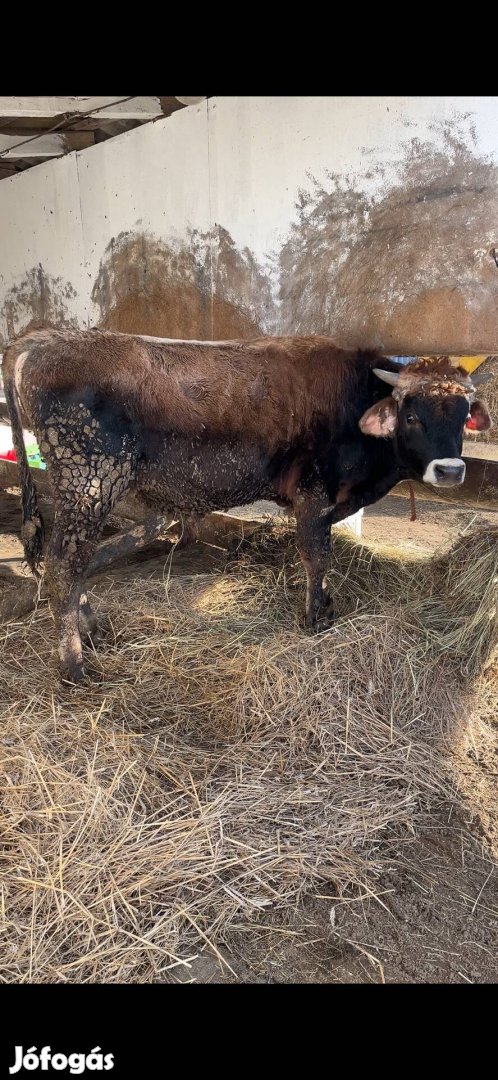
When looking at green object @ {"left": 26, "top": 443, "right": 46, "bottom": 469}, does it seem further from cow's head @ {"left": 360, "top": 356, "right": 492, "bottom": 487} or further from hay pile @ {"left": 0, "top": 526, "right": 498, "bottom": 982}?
cow's head @ {"left": 360, "top": 356, "right": 492, "bottom": 487}

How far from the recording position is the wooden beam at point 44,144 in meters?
6.80

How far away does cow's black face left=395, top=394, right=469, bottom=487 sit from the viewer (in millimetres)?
3791

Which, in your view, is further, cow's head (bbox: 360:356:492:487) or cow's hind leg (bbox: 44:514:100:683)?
cow's head (bbox: 360:356:492:487)

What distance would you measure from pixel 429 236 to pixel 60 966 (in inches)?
174

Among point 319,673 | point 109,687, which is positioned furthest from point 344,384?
point 109,687

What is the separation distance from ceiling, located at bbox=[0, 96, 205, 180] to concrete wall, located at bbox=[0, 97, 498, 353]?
0.17 meters

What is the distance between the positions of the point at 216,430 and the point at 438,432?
1241mm

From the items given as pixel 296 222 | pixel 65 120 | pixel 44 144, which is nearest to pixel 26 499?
pixel 296 222

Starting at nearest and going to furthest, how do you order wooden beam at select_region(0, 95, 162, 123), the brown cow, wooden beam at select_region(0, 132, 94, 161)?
the brown cow, wooden beam at select_region(0, 95, 162, 123), wooden beam at select_region(0, 132, 94, 161)

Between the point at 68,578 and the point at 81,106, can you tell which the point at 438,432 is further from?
the point at 81,106

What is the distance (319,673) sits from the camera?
3623 mm

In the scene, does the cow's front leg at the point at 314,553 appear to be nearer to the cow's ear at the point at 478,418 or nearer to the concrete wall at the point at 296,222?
the cow's ear at the point at 478,418

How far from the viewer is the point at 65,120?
6.20 meters

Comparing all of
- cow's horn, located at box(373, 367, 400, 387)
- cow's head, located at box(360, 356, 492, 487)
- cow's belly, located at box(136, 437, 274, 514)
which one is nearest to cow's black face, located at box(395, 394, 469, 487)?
cow's head, located at box(360, 356, 492, 487)
